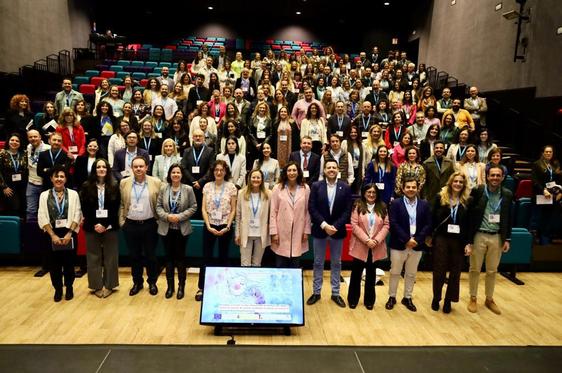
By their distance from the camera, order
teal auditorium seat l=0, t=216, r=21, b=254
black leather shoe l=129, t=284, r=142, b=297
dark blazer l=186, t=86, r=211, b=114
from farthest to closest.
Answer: dark blazer l=186, t=86, r=211, b=114
teal auditorium seat l=0, t=216, r=21, b=254
black leather shoe l=129, t=284, r=142, b=297

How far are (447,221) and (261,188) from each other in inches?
72.5

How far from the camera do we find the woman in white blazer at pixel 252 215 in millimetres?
4102

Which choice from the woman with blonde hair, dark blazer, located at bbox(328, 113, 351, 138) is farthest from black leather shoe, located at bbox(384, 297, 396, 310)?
dark blazer, located at bbox(328, 113, 351, 138)

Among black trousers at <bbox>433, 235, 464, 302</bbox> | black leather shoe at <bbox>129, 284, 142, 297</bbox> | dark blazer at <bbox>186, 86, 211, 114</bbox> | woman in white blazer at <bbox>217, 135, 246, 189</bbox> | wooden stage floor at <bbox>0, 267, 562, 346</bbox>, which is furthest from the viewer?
dark blazer at <bbox>186, 86, 211, 114</bbox>

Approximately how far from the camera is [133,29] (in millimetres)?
17969

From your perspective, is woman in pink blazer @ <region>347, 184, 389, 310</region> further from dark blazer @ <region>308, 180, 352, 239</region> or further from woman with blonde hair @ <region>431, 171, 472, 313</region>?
woman with blonde hair @ <region>431, 171, 472, 313</region>

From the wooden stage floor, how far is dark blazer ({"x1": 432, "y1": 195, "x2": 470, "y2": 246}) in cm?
79

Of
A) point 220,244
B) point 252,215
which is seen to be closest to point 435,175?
point 252,215

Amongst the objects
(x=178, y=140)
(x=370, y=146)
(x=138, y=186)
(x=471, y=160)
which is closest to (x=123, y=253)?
(x=138, y=186)

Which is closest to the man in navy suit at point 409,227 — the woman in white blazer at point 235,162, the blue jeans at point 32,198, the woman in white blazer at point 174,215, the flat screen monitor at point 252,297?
the flat screen monitor at point 252,297

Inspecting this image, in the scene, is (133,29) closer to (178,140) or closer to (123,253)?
(178,140)

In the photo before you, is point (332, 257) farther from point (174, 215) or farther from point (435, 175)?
point (435, 175)

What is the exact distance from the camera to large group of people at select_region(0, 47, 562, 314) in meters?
4.10

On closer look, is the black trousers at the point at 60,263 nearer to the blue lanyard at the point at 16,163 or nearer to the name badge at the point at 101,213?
the name badge at the point at 101,213
